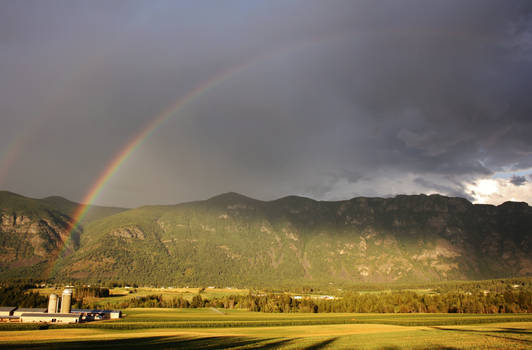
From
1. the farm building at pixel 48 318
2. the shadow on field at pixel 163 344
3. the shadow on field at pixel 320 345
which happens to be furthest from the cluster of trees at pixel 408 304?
the shadow on field at pixel 320 345

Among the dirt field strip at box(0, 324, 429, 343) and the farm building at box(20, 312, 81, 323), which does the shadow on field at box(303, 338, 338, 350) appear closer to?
the dirt field strip at box(0, 324, 429, 343)

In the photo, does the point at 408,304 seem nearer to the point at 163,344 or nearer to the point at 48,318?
the point at 163,344

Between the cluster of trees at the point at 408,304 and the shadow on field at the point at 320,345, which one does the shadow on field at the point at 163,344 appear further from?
the cluster of trees at the point at 408,304

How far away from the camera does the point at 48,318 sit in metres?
125

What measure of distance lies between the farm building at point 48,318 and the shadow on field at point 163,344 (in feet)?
192

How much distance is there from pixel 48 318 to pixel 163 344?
7462 centimetres

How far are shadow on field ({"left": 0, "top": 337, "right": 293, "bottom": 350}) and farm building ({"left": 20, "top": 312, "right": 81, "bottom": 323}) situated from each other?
192ft

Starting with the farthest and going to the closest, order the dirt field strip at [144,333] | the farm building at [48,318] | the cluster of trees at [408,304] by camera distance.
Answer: the cluster of trees at [408,304] < the farm building at [48,318] < the dirt field strip at [144,333]

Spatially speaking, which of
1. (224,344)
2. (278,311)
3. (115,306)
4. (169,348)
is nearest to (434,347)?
(224,344)

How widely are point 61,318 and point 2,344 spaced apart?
200 ft

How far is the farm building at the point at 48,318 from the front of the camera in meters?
124

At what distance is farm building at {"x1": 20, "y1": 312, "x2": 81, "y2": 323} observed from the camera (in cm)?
12375

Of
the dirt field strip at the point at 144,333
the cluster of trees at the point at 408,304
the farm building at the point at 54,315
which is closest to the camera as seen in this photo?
the dirt field strip at the point at 144,333

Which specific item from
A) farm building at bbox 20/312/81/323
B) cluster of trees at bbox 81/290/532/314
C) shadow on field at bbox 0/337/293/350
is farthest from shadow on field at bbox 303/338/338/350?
cluster of trees at bbox 81/290/532/314
